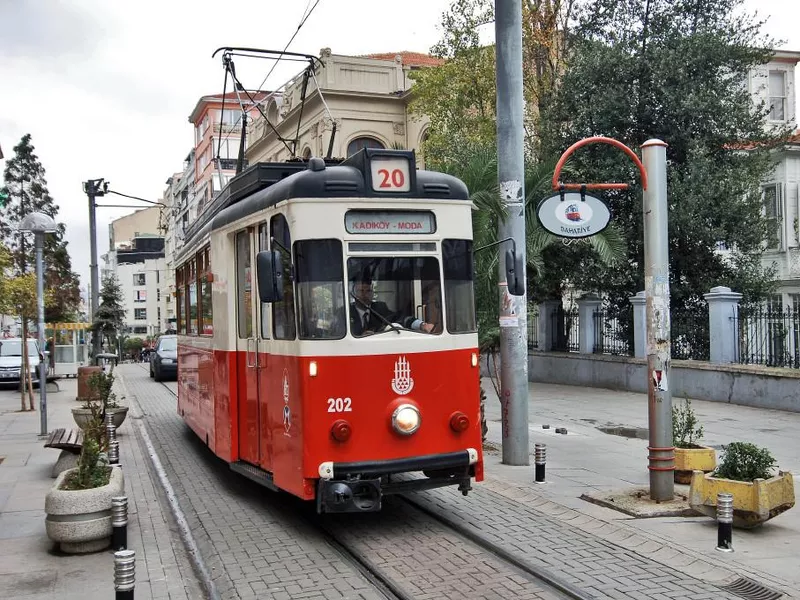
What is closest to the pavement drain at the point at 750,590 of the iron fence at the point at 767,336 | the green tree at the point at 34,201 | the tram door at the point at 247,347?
the tram door at the point at 247,347

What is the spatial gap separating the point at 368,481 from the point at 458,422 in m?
1.02

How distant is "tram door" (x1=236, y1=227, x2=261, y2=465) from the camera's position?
8.76 meters

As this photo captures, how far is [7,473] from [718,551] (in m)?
9.06

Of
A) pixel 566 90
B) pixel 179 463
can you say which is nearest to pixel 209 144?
pixel 566 90

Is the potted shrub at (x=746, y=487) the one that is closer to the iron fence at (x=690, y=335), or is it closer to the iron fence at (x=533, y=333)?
the iron fence at (x=690, y=335)

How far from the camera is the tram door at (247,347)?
8.76 m

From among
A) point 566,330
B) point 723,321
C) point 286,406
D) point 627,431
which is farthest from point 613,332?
point 286,406

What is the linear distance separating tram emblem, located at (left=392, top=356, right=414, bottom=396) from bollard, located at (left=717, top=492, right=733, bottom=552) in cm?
277

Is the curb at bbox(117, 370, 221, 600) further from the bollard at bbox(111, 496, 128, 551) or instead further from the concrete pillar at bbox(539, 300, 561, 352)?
the concrete pillar at bbox(539, 300, 561, 352)

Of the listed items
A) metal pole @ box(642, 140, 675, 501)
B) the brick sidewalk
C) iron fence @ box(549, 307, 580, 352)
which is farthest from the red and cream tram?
iron fence @ box(549, 307, 580, 352)

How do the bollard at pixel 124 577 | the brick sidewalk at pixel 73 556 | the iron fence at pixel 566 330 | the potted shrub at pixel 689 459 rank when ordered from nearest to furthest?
the bollard at pixel 124 577, the brick sidewalk at pixel 73 556, the potted shrub at pixel 689 459, the iron fence at pixel 566 330

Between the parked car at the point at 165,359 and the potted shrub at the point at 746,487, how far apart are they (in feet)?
76.8

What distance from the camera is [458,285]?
7.93 meters

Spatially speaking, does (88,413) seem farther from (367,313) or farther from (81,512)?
(367,313)
